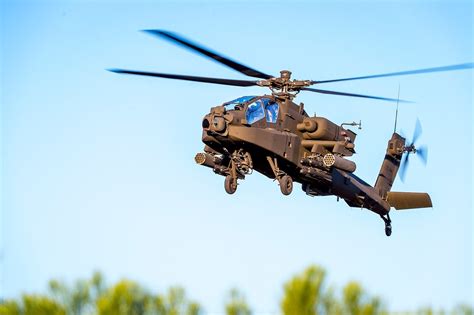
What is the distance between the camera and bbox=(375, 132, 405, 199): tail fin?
139 ft

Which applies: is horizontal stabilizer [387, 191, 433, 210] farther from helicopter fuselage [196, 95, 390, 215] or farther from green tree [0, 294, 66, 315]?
green tree [0, 294, 66, 315]

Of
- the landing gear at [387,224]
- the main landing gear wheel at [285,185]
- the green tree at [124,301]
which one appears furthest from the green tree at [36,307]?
the landing gear at [387,224]

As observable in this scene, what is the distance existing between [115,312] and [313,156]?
760 cm

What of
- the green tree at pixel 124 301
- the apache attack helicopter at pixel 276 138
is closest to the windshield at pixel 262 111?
the apache attack helicopter at pixel 276 138

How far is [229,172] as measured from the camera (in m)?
35.6

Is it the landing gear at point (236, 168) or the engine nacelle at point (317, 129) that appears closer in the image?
the landing gear at point (236, 168)

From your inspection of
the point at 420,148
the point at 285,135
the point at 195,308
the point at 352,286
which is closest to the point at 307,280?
the point at 352,286

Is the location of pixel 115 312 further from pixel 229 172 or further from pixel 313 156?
pixel 313 156

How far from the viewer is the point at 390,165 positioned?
43.3 metres

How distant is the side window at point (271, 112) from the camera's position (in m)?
36.0

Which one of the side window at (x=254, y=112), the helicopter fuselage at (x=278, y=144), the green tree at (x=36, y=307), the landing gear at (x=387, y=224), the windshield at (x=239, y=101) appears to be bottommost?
the green tree at (x=36, y=307)

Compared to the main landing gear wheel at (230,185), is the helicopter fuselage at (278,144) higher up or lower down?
higher up

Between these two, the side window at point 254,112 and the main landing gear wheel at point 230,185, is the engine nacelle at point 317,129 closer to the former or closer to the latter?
the side window at point 254,112

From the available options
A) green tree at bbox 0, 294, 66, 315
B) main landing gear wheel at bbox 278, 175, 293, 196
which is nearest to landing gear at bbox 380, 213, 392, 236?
main landing gear wheel at bbox 278, 175, 293, 196
